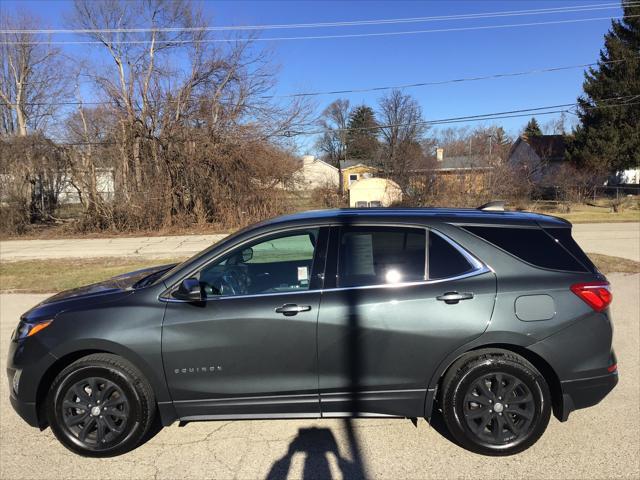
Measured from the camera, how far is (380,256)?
3215 mm

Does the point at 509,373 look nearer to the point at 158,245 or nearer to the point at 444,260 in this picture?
the point at 444,260

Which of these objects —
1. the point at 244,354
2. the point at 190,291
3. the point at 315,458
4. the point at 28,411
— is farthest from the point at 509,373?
the point at 28,411

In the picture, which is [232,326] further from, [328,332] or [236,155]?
[236,155]

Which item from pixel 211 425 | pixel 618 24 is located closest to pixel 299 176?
pixel 211 425

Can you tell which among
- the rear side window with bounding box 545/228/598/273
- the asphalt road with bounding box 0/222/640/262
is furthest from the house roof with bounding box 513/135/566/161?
the rear side window with bounding box 545/228/598/273

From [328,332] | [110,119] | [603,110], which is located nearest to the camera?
[328,332]

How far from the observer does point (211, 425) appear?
349 centimetres

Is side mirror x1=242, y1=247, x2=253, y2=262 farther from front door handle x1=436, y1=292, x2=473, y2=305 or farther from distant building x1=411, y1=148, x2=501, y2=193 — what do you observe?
distant building x1=411, y1=148, x2=501, y2=193

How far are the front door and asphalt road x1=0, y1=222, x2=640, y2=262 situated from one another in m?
10.1

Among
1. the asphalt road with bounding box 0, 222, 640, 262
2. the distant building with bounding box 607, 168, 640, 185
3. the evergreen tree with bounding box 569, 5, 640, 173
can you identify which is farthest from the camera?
the distant building with bounding box 607, 168, 640, 185

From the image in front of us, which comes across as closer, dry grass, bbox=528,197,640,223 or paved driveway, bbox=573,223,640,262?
paved driveway, bbox=573,223,640,262

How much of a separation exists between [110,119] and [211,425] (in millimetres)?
19486

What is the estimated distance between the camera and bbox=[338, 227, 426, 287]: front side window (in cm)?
312

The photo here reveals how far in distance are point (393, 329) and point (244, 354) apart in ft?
3.35
